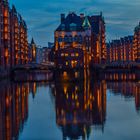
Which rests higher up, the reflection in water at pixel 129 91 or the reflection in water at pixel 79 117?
the reflection in water at pixel 79 117

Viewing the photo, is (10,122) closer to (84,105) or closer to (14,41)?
(84,105)

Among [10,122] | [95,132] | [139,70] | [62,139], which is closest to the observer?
[62,139]

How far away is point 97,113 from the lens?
3069cm

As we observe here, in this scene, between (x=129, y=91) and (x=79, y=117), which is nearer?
(x=79, y=117)

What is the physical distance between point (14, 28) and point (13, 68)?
31.9 m

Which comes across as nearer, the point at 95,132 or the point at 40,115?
the point at 95,132

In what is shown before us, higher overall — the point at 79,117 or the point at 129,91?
the point at 79,117

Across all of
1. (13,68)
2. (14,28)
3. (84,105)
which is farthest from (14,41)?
(84,105)

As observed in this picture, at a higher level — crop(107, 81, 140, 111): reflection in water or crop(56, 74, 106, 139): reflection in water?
crop(56, 74, 106, 139): reflection in water

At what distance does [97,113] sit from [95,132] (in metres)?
8.32

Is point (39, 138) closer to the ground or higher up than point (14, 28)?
closer to the ground

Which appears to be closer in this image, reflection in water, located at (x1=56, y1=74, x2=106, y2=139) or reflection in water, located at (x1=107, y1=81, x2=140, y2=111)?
reflection in water, located at (x1=56, y1=74, x2=106, y2=139)

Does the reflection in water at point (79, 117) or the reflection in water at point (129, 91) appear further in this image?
the reflection in water at point (129, 91)

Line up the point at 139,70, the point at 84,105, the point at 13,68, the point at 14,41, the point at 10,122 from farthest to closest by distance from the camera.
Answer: the point at 14,41
the point at 139,70
the point at 13,68
the point at 84,105
the point at 10,122
